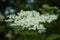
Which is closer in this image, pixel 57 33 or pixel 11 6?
pixel 57 33

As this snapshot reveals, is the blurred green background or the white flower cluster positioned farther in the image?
the blurred green background

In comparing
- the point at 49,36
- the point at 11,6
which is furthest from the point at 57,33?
the point at 11,6

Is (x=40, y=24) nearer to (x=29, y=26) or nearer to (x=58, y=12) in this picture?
(x=29, y=26)

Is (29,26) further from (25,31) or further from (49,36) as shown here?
(49,36)

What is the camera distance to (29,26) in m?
1.60

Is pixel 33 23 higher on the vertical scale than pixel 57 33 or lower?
higher

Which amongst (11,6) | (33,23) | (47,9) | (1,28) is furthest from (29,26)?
(11,6)

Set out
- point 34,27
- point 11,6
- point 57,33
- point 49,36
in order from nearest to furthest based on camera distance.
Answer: point 34,27
point 49,36
point 57,33
point 11,6

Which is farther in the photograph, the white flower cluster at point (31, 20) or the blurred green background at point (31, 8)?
the blurred green background at point (31, 8)

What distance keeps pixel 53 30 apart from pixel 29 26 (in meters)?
0.35

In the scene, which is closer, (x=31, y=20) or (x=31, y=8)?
(x=31, y=20)

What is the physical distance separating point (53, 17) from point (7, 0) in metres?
1.20

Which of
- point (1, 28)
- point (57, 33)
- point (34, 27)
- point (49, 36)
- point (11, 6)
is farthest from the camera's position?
point (11, 6)

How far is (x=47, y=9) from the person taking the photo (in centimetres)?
177
